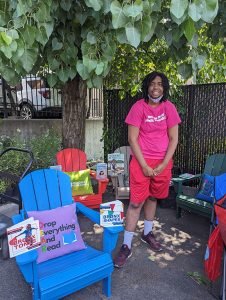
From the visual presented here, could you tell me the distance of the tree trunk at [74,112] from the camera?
4241 millimetres

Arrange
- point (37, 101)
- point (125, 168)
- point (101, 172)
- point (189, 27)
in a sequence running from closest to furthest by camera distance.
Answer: point (189, 27), point (101, 172), point (125, 168), point (37, 101)

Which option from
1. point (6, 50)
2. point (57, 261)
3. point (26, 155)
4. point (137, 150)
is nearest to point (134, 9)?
point (6, 50)

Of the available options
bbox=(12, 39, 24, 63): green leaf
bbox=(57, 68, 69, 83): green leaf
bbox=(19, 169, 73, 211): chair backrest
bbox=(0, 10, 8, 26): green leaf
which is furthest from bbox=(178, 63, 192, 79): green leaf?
bbox=(19, 169, 73, 211): chair backrest

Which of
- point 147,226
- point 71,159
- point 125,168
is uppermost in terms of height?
point 71,159

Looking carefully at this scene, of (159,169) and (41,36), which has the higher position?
(41,36)

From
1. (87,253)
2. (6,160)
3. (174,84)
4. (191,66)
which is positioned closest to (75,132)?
(6,160)

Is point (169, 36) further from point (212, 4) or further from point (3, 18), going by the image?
point (3, 18)

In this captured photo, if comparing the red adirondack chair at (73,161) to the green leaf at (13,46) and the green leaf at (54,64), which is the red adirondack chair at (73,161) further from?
the green leaf at (13,46)

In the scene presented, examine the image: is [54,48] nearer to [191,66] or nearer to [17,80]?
[17,80]

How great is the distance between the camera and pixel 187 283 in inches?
104

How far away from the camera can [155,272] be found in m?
2.81

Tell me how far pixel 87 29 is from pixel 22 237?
1572mm

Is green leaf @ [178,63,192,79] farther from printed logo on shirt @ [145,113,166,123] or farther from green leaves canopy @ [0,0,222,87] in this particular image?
printed logo on shirt @ [145,113,166,123]

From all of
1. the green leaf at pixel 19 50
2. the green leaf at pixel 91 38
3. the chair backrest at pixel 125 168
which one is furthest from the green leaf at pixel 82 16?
the chair backrest at pixel 125 168
